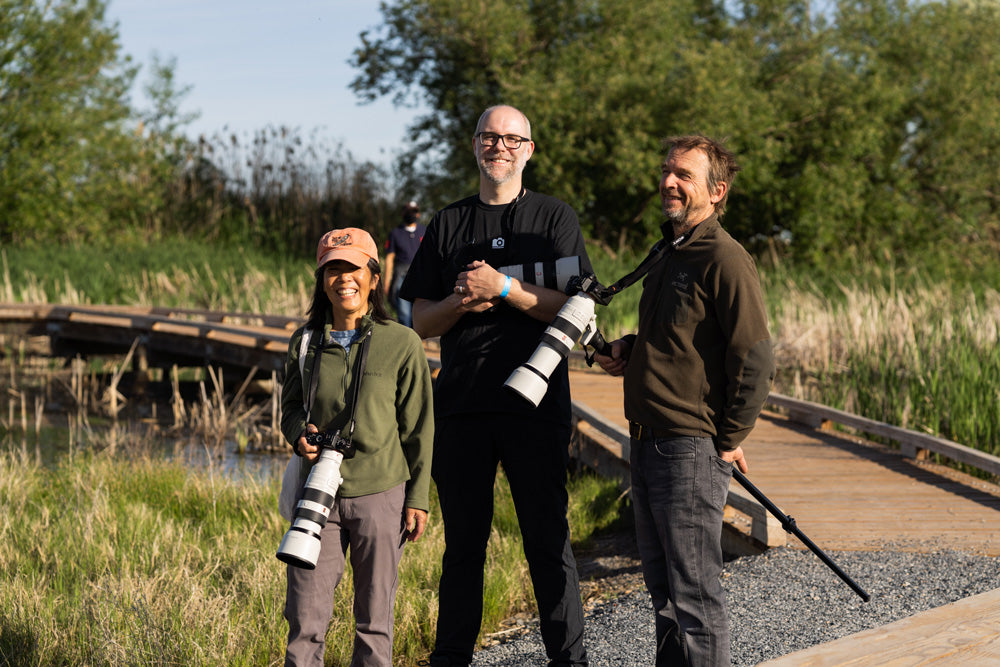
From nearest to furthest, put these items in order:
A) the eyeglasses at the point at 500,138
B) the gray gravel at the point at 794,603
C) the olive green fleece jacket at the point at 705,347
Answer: the olive green fleece jacket at the point at 705,347, the eyeglasses at the point at 500,138, the gray gravel at the point at 794,603

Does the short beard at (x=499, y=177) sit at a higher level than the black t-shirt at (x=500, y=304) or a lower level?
higher

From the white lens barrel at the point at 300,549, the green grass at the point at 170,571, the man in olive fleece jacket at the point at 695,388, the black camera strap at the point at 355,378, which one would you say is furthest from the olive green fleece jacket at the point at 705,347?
the green grass at the point at 170,571

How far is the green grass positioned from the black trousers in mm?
1018

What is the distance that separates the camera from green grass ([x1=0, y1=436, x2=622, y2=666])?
4207mm

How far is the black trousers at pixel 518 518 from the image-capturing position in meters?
3.57

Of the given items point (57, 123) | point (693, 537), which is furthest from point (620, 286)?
point (57, 123)

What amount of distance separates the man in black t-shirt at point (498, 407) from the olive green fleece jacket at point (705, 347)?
464 millimetres

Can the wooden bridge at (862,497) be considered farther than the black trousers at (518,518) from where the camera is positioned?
No

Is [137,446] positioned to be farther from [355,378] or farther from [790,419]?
[355,378]

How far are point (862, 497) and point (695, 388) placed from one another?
3.52m

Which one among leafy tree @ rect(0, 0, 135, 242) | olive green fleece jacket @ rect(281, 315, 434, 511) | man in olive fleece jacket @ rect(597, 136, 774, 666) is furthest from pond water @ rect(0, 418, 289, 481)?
leafy tree @ rect(0, 0, 135, 242)

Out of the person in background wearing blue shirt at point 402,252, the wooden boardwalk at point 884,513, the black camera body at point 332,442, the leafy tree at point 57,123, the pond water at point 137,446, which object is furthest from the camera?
the leafy tree at point 57,123

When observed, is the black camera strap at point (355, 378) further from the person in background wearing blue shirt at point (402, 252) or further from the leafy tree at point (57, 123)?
the leafy tree at point (57, 123)

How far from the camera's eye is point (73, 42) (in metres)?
25.2
